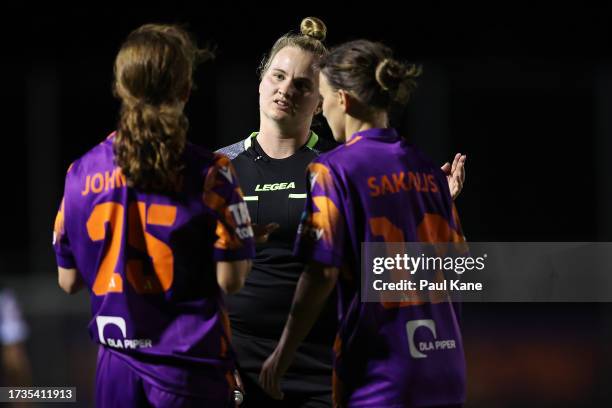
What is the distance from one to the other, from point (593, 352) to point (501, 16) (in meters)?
4.67

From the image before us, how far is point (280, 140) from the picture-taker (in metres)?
3.10

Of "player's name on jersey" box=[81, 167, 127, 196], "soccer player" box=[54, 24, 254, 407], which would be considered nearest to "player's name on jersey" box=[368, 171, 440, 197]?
"soccer player" box=[54, 24, 254, 407]

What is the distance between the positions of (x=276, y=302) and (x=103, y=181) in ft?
2.91

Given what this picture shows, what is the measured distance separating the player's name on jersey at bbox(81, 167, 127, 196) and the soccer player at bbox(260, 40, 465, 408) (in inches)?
18.5

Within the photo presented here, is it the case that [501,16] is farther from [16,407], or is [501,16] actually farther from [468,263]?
[468,263]

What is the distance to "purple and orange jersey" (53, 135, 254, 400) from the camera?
217 cm

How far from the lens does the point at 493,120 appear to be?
909 centimetres

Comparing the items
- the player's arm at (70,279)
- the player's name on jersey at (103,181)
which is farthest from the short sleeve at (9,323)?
the player's name on jersey at (103,181)

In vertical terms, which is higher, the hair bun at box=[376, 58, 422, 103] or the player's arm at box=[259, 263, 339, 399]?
the hair bun at box=[376, 58, 422, 103]

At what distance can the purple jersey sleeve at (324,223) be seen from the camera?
2.24m

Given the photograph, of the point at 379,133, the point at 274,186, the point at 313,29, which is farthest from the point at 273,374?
A: the point at 313,29

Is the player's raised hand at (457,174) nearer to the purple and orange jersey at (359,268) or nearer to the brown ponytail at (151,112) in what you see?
the purple and orange jersey at (359,268)

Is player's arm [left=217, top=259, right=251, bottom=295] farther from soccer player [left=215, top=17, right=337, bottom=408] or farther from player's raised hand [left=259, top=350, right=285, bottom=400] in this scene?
soccer player [left=215, top=17, right=337, bottom=408]

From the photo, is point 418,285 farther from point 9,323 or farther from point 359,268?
point 9,323
